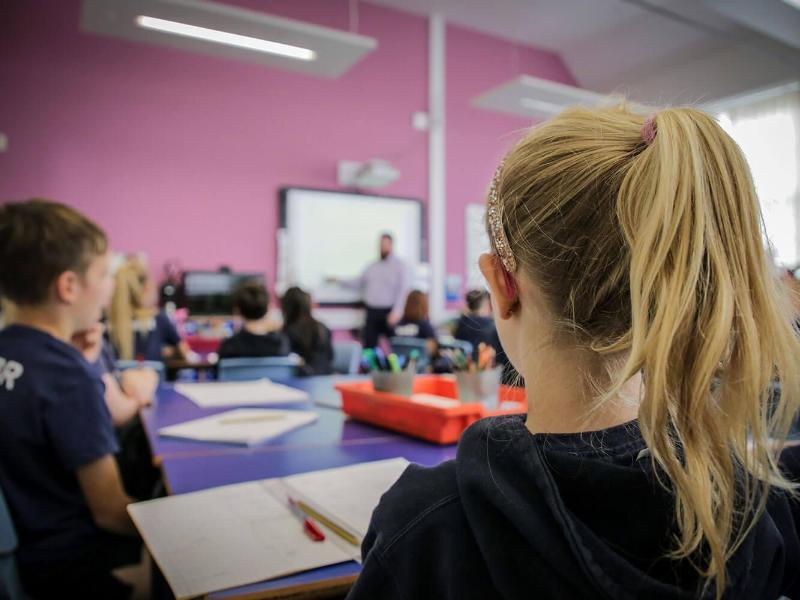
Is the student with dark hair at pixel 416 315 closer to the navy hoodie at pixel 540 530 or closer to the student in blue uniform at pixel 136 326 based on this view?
the student in blue uniform at pixel 136 326

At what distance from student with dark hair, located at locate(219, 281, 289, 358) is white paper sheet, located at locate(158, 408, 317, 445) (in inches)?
49.1

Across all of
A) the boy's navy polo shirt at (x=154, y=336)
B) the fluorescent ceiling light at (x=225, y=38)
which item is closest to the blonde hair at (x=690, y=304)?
the boy's navy polo shirt at (x=154, y=336)

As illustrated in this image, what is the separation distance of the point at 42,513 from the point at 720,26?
6757 mm

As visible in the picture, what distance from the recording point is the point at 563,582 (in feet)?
1.62

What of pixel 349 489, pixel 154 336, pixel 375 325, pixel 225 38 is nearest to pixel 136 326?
pixel 154 336

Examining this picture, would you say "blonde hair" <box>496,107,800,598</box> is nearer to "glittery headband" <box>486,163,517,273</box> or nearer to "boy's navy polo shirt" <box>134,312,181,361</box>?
"glittery headband" <box>486,163,517,273</box>

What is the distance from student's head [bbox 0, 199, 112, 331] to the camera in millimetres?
1340

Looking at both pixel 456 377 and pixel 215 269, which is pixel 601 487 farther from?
pixel 215 269

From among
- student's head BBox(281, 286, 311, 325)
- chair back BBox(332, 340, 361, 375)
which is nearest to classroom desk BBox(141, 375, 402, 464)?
student's head BBox(281, 286, 311, 325)

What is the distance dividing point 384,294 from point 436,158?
1621 millimetres

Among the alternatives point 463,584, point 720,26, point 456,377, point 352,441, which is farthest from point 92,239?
point 720,26

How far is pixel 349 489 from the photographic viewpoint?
959 mm

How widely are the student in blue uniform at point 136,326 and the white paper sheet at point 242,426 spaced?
139 centimetres

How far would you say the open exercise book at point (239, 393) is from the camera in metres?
1.75
